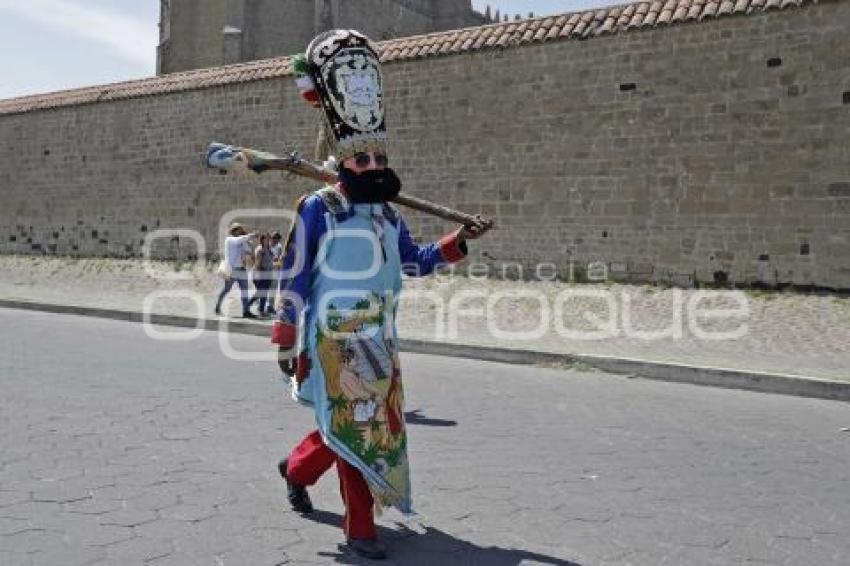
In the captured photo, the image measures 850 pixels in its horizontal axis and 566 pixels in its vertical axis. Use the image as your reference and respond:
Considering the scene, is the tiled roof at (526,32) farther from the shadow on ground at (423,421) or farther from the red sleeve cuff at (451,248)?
the red sleeve cuff at (451,248)

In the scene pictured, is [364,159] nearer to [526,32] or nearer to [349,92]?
[349,92]

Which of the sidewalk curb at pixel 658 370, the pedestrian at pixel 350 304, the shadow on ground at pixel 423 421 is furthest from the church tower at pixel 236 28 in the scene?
the pedestrian at pixel 350 304

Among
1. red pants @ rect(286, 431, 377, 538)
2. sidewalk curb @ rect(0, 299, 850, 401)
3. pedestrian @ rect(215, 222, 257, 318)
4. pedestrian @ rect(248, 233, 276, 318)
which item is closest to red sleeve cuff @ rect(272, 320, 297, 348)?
red pants @ rect(286, 431, 377, 538)

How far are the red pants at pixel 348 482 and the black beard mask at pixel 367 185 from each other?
103 centimetres

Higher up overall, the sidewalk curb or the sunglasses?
the sunglasses

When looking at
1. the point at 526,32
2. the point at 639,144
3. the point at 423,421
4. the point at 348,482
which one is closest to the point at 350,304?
the point at 348,482

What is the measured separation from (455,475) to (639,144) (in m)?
10.4

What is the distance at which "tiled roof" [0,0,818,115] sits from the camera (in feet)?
44.4

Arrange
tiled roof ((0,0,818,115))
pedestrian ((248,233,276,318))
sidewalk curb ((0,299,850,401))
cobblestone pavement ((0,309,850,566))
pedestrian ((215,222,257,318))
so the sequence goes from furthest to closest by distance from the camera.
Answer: pedestrian ((248,233,276,318)), pedestrian ((215,222,257,318)), tiled roof ((0,0,818,115)), sidewalk curb ((0,299,850,401)), cobblestone pavement ((0,309,850,566))

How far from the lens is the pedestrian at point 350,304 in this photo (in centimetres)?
357

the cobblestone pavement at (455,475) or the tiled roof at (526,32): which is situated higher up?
the tiled roof at (526,32)

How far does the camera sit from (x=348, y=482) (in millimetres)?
3561

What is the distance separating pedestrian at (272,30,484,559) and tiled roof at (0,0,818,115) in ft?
36.2

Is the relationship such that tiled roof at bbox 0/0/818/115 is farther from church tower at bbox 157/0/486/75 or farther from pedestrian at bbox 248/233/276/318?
church tower at bbox 157/0/486/75
